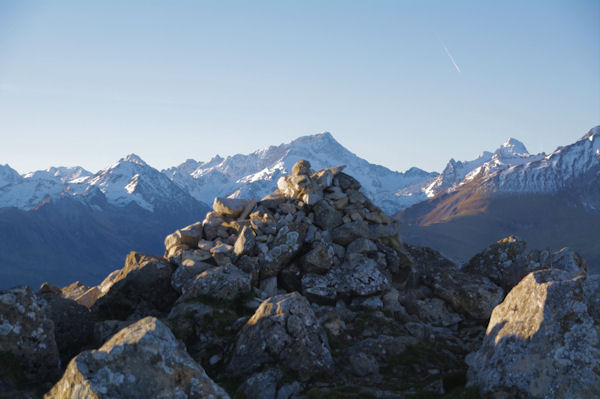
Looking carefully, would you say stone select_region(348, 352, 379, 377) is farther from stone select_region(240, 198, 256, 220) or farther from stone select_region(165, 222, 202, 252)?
stone select_region(240, 198, 256, 220)

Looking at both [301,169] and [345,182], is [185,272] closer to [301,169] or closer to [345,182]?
[301,169]

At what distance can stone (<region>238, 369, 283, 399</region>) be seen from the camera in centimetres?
1683

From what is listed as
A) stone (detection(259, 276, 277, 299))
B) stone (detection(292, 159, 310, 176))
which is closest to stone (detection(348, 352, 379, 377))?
stone (detection(259, 276, 277, 299))

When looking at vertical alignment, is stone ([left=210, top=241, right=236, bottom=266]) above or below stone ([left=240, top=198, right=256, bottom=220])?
below

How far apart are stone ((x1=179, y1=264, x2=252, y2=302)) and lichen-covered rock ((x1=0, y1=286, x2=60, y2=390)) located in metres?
7.96

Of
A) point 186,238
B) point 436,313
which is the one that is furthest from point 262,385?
point 186,238

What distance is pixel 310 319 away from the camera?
68.1ft

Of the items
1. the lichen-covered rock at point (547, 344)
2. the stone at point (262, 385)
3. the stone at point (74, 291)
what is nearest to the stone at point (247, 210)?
the stone at point (74, 291)

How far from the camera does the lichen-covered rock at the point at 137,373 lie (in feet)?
43.4

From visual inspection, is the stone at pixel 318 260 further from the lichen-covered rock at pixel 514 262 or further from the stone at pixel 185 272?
the lichen-covered rock at pixel 514 262

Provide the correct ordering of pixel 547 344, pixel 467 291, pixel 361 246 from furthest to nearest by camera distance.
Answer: pixel 361 246, pixel 467 291, pixel 547 344

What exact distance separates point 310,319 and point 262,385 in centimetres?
435

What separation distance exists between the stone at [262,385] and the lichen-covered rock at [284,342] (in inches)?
37.7

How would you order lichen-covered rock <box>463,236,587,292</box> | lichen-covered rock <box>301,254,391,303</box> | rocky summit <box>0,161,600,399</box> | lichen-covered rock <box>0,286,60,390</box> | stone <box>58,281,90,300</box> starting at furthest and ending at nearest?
stone <box>58,281,90,300</box>
lichen-covered rock <box>463,236,587,292</box>
lichen-covered rock <box>301,254,391,303</box>
lichen-covered rock <box>0,286,60,390</box>
rocky summit <box>0,161,600,399</box>
